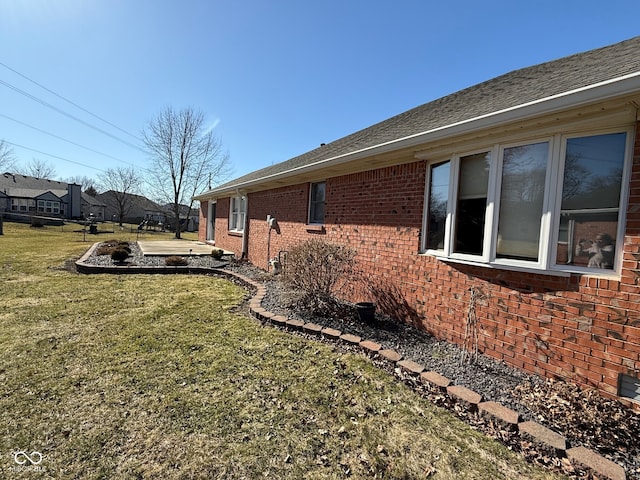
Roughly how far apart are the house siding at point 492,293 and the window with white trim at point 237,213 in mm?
6761

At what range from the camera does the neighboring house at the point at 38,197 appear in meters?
44.8

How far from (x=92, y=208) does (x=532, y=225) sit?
71266mm

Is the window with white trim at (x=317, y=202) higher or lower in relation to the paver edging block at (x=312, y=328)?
higher

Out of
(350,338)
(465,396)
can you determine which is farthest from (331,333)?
(465,396)

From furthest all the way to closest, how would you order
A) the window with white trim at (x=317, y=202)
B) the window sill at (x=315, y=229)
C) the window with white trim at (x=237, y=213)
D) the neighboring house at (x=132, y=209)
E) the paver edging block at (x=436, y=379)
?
the neighboring house at (x=132, y=209) → the window with white trim at (x=237, y=213) → the window with white trim at (x=317, y=202) → the window sill at (x=315, y=229) → the paver edging block at (x=436, y=379)

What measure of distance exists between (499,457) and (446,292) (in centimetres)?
233

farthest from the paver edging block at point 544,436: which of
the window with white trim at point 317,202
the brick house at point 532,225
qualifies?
the window with white trim at point 317,202

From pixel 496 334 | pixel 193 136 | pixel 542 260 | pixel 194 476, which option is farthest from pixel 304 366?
pixel 193 136

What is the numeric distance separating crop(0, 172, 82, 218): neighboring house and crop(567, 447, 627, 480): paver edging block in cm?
5736

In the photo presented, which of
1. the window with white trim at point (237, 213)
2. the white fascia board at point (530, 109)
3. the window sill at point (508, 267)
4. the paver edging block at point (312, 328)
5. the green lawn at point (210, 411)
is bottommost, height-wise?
the green lawn at point (210, 411)

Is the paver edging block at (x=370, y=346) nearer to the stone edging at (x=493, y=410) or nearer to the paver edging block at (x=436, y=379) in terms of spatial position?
the stone edging at (x=493, y=410)

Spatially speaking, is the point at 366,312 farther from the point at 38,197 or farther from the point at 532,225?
the point at 38,197

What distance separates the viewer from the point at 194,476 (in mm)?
2025

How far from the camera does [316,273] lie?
17.9ft
